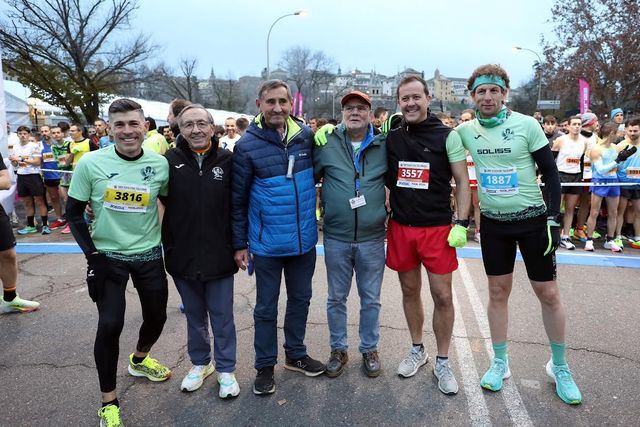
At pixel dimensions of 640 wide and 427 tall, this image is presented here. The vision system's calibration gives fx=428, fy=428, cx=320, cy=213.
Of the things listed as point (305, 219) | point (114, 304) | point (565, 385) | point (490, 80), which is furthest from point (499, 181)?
point (114, 304)

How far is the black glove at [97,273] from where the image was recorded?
251 cm

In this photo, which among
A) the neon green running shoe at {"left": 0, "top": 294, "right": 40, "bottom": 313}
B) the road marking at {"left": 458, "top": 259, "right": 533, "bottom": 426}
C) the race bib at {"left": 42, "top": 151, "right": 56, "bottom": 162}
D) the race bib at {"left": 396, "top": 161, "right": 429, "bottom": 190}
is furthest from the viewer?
the race bib at {"left": 42, "top": 151, "right": 56, "bottom": 162}

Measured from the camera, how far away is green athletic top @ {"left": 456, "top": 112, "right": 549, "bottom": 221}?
274cm

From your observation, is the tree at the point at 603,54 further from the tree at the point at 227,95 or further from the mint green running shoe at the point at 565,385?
the tree at the point at 227,95

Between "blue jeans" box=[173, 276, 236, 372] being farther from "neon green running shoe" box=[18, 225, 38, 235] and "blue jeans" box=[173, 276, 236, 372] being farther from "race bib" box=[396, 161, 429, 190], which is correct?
"neon green running shoe" box=[18, 225, 38, 235]

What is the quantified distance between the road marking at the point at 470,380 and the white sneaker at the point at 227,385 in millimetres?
1532

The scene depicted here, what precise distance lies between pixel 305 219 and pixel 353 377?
1.22 metres

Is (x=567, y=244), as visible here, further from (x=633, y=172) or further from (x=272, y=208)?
(x=272, y=208)

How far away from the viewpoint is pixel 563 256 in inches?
243

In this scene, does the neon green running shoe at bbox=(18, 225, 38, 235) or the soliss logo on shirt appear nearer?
the soliss logo on shirt

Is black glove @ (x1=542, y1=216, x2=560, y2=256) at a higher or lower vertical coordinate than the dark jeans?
higher

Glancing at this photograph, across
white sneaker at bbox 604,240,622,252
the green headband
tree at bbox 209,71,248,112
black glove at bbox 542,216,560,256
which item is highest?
tree at bbox 209,71,248,112

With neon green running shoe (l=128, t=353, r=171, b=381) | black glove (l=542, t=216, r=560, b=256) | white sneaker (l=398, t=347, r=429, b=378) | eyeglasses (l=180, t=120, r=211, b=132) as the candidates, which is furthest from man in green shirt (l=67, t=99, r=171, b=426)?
Answer: black glove (l=542, t=216, r=560, b=256)

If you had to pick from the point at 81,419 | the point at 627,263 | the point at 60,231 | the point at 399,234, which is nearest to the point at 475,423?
the point at 399,234
